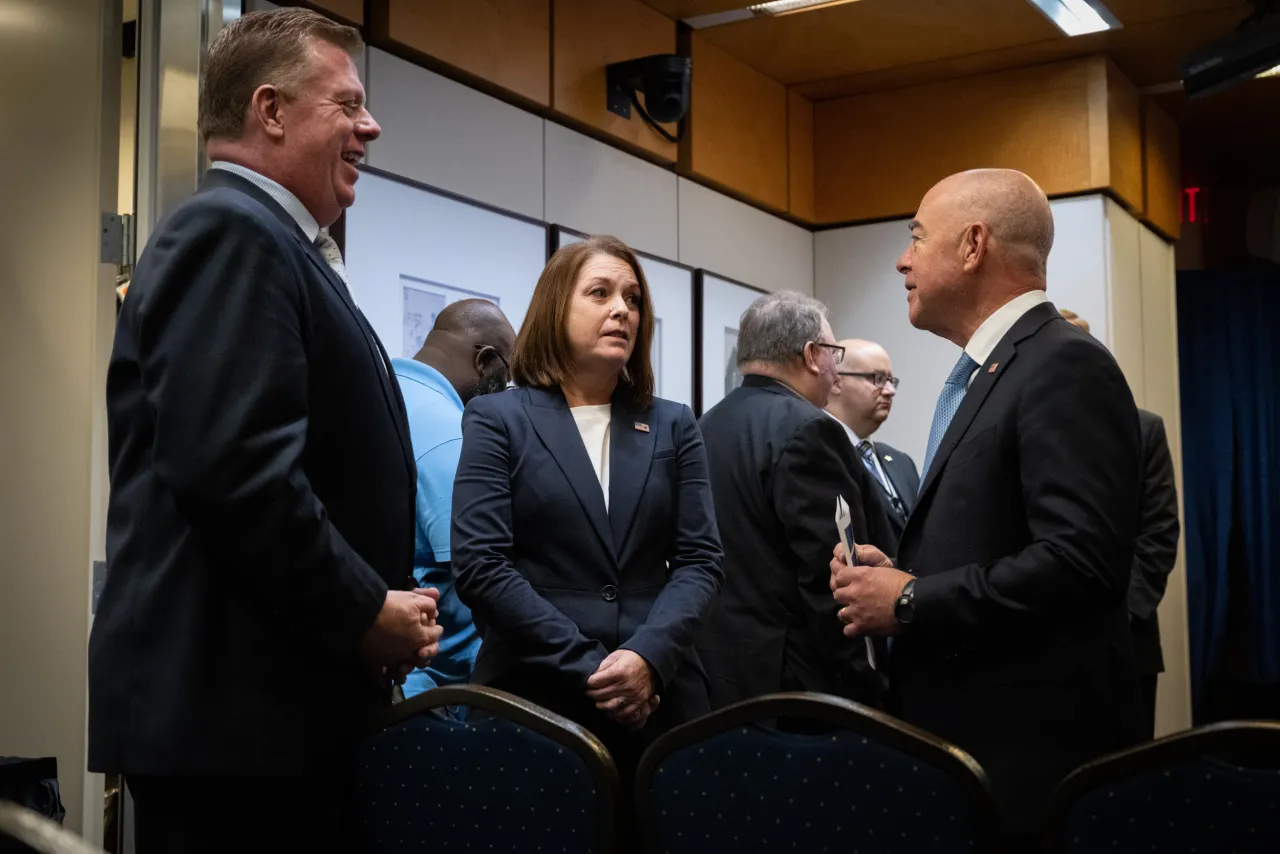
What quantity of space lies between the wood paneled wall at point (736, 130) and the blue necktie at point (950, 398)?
9.40 ft

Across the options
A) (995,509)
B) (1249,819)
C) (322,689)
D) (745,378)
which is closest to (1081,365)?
(995,509)

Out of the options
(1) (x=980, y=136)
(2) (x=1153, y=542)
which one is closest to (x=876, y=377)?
(2) (x=1153, y=542)

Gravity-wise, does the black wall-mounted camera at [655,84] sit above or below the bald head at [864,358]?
above

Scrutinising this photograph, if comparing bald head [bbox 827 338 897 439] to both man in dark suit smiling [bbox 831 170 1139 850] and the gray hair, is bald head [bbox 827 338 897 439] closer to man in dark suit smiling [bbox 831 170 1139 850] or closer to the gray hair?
the gray hair

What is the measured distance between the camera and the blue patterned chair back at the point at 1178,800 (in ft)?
4.05

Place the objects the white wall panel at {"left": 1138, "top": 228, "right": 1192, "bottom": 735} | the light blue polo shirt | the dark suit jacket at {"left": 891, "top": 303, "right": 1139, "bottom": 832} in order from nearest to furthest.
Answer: the dark suit jacket at {"left": 891, "top": 303, "right": 1139, "bottom": 832} < the light blue polo shirt < the white wall panel at {"left": 1138, "top": 228, "right": 1192, "bottom": 735}

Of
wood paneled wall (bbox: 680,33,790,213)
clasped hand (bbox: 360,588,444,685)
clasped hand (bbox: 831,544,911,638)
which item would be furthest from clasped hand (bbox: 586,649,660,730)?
wood paneled wall (bbox: 680,33,790,213)

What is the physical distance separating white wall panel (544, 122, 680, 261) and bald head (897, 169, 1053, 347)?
7.34 feet

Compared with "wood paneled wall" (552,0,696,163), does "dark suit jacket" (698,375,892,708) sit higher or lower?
lower

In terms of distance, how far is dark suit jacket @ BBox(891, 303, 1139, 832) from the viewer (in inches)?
72.2

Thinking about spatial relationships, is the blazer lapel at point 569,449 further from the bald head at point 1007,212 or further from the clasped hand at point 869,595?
the bald head at point 1007,212

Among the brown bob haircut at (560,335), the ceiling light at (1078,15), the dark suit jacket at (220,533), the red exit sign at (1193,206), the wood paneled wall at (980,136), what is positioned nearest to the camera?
the dark suit jacket at (220,533)

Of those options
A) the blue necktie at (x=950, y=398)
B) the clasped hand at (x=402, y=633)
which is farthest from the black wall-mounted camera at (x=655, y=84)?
the clasped hand at (x=402, y=633)

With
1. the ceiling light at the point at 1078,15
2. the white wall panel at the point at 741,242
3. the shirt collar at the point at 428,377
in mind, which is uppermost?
the ceiling light at the point at 1078,15
